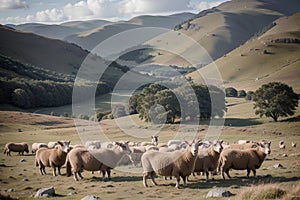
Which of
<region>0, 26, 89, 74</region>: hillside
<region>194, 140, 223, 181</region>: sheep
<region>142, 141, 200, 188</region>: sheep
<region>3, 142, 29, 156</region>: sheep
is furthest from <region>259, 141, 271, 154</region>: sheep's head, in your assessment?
<region>0, 26, 89, 74</region>: hillside

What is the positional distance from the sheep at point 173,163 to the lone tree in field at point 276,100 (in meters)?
45.6

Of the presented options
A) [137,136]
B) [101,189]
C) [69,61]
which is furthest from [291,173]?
[69,61]

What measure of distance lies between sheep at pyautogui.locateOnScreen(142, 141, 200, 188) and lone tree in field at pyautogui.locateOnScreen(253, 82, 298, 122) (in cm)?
4564

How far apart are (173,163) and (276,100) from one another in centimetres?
4690

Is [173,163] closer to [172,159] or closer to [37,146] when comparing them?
[172,159]

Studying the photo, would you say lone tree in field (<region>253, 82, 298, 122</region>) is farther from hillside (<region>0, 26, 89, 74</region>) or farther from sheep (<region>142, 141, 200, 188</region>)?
hillside (<region>0, 26, 89, 74</region>)

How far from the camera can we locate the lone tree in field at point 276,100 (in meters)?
60.1

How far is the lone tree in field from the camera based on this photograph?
60.1 m

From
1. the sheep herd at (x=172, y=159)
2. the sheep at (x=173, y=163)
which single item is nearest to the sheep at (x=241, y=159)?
the sheep herd at (x=172, y=159)

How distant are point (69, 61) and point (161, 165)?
592ft

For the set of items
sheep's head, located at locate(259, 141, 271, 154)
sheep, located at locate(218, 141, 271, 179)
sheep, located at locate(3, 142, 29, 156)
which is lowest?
sheep, located at locate(218, 141, 271, 179)

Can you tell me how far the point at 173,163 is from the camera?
1847cm

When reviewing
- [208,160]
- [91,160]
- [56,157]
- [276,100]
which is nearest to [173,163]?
[208,160]

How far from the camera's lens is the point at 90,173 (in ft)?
77.9
